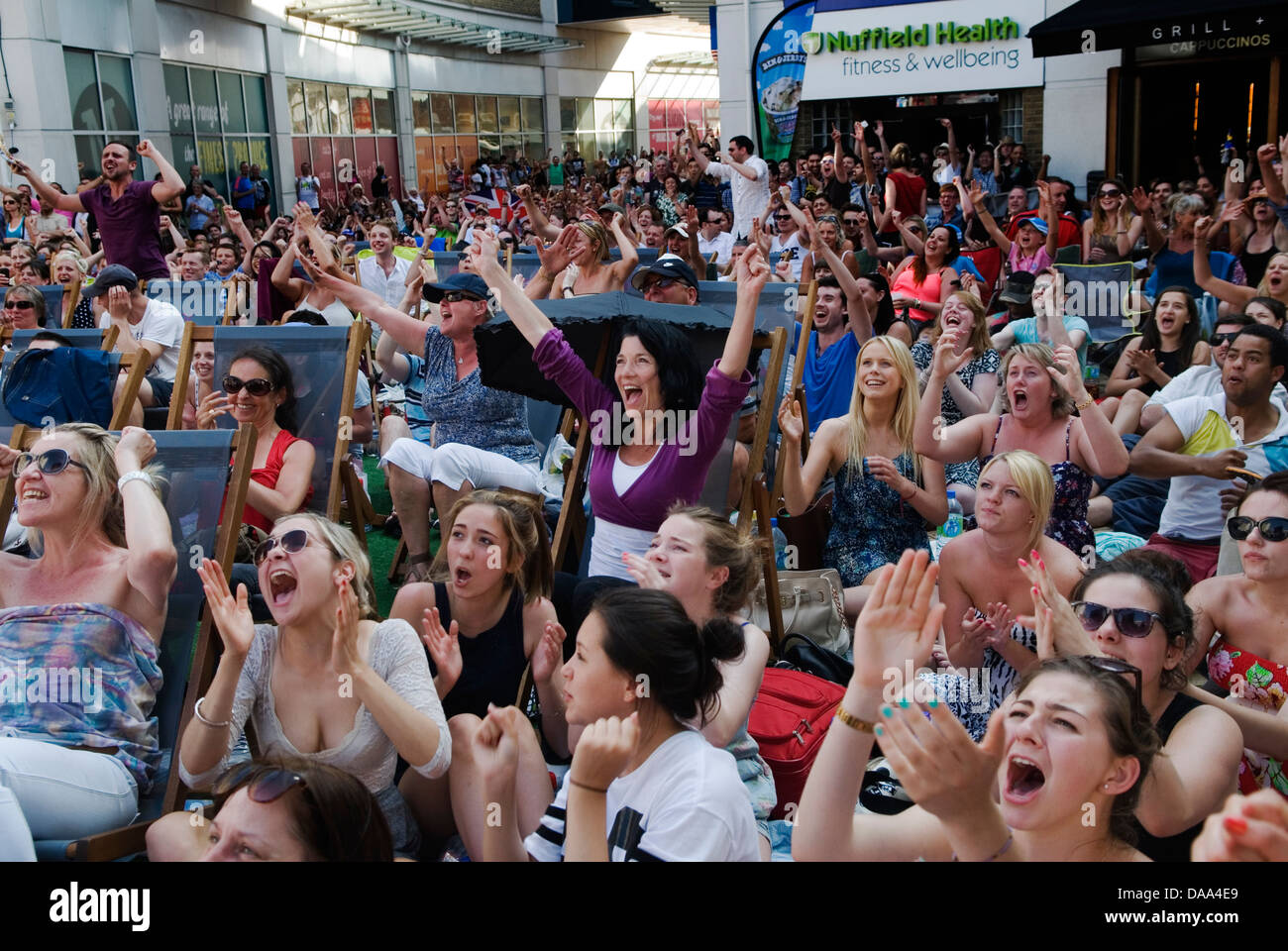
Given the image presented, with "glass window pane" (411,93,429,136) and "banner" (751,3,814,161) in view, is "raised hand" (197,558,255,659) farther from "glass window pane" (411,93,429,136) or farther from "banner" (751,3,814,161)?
A: "glass window pane" (411,93,429,136)

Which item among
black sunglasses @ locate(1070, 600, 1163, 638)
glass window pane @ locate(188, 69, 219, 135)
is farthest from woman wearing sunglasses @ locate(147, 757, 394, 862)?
glass window pane @ locate(188, 69, 219, 135)

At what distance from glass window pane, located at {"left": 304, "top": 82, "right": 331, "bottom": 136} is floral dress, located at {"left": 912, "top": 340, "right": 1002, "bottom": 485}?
20.3 metres

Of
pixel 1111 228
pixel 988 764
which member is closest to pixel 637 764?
pixel 988 764

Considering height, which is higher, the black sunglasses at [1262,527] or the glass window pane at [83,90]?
the glass window pane at [83,90]

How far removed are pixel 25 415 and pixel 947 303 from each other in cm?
400

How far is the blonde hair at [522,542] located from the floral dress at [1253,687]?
1.78 metres

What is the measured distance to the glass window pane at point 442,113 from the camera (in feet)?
93.8

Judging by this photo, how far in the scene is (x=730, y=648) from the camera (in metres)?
2.73

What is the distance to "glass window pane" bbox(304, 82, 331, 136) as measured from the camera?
23.5m

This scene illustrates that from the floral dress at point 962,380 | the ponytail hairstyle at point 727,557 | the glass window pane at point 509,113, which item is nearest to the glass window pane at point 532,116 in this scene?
the glass window pane at point 509,113

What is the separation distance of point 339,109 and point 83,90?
8269 mm

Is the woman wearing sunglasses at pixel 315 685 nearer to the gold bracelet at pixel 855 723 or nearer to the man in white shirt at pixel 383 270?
the gold bracelet at pixel 855 723
